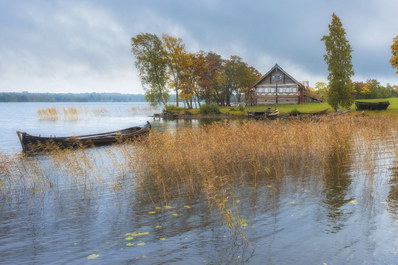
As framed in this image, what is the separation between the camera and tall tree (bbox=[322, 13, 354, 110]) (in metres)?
36.9

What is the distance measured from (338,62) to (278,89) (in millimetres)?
24270

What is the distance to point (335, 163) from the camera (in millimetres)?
14969

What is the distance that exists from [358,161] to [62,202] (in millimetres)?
12722

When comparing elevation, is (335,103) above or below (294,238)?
above

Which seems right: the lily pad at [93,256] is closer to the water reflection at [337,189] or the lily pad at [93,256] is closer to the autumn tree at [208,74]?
the water reflection at [337,189]

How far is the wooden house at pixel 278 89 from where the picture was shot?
200 feet

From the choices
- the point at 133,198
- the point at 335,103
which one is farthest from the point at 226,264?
the point at 335,103

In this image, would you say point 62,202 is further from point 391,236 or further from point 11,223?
point 391,236

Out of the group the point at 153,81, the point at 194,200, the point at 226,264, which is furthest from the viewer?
the point at 153,81

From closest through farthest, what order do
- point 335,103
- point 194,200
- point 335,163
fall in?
point 194,200 → point 335,163 → point 335,103

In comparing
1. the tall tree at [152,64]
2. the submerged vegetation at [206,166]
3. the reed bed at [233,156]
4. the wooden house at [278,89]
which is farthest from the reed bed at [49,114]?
the reed bed at [233,156]

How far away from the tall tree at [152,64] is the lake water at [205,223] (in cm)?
5313

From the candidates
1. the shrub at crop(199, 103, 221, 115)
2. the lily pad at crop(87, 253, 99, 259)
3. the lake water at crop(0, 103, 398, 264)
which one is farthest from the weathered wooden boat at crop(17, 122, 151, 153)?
the shrub at crop(199, 103, 221, 115)

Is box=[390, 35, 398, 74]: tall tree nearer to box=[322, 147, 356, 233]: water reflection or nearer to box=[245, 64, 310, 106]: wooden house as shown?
box=[245, 64, 310, 106]: wooden house
